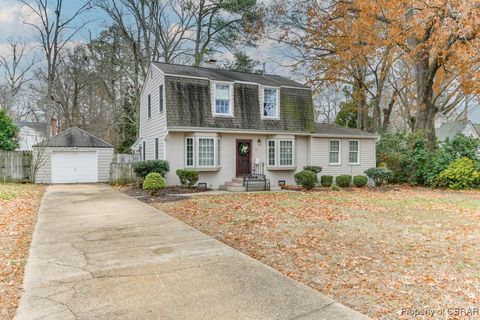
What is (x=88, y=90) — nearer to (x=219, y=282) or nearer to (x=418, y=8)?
(x=418, y=8)

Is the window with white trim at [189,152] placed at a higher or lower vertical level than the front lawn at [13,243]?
higher

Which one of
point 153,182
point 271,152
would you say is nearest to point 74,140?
point 153,182

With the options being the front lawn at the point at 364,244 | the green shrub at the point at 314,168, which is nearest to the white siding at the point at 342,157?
the green shrub at the point at 314,168

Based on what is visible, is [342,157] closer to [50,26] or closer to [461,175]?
[461,175]

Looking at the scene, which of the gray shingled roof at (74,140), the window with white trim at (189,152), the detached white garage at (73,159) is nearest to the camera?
the window with white trim at (189,152)

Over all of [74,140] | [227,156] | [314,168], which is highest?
[74,140]

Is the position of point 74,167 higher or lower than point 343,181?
higher

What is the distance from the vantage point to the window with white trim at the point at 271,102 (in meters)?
17.6

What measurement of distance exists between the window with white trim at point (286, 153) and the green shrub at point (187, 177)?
16.6 feet

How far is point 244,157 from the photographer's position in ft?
56.1

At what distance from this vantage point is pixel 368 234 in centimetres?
708

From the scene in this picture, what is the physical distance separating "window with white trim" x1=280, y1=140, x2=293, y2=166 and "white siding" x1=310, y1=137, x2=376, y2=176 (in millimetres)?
1265

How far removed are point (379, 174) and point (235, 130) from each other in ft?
27.1

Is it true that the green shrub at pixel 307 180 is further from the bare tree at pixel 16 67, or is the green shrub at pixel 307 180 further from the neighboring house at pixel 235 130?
the bare tree at pixel 16 67
